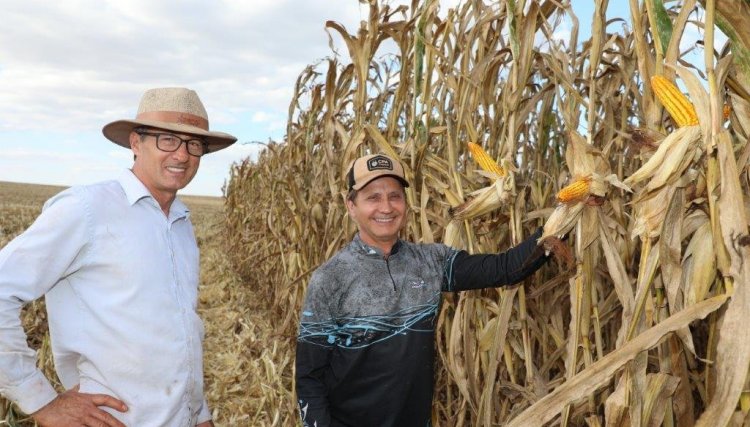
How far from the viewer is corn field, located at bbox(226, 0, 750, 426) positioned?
124 cm

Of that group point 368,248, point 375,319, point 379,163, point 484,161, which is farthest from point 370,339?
point 484,161

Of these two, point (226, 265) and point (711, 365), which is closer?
point (711, 365)

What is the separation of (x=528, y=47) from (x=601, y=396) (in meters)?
1.18

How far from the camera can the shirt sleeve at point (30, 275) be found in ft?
5.54

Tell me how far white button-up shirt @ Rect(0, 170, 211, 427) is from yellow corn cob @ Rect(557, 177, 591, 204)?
51.2 inches

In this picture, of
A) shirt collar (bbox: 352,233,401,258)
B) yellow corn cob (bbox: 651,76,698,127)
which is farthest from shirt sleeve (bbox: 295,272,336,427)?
yellow corn cob (bbox: 651,76,698,127)

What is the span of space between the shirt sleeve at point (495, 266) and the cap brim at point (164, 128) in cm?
100

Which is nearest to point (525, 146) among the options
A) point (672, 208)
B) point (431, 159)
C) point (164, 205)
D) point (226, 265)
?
point (431, 159)

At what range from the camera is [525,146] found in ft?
7.99

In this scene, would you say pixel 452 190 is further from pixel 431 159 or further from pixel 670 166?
pixel 670 166

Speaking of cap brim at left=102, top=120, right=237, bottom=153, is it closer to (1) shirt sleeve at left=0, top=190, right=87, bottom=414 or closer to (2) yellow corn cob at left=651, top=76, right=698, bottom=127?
(1) shirt sleeve at left=0, top=190, right=87, bottom=414

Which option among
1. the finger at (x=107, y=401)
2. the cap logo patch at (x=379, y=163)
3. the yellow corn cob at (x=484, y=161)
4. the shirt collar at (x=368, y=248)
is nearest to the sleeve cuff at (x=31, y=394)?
the finger at (x=107, y=401)

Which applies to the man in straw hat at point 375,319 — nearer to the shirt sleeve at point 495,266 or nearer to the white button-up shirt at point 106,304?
the shirt sleeve at point 495,266

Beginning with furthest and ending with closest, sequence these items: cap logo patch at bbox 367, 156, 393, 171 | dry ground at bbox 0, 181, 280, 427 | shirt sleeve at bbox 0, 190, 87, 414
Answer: dry ground at bbox 0, 181, 280, 427 < cap logo patch at bbox 367, 156, 393, 171 < shirt sleeve at bbox 0, 190, 87, 414
